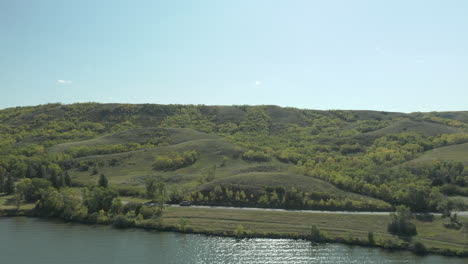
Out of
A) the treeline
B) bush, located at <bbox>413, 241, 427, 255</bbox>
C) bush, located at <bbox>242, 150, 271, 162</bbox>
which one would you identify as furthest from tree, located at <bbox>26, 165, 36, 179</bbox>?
bush, located at <bbox>413, 241, 427, 255</bbox>

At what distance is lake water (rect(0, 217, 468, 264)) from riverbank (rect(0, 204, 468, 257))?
1.62 metres

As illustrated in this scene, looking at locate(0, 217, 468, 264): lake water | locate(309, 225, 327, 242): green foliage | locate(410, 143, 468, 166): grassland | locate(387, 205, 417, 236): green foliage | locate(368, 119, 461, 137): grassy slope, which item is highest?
locate(368, 119, 461, 137): grassy slope

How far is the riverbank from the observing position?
5309 cm

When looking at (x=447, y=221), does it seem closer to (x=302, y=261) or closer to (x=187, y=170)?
(x=302, y=261)

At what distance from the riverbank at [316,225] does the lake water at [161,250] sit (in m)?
1.62

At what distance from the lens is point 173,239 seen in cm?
5666

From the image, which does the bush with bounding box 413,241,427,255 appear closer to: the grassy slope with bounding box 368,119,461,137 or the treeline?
the grassy slope with bounding box 368,119,461,137

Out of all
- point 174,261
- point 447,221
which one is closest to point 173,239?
point 174,261

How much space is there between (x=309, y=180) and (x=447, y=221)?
30440 millimetres

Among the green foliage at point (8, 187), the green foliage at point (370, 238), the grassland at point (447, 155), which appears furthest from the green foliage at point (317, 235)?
the green foliage at point (8, 187)

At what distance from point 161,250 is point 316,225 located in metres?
28.4

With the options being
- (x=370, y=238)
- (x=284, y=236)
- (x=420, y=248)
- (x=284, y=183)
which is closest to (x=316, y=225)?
(x=284, y=236)

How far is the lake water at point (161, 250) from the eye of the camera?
4834cm

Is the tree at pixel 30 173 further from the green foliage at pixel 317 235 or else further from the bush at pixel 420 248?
the bush at pixel 420 248
